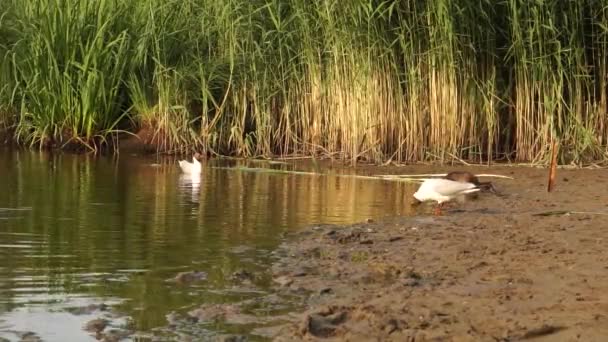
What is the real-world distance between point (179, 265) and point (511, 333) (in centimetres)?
235

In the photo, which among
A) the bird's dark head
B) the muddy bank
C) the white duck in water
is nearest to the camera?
the muddy bank

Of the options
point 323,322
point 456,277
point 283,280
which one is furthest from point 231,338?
point 456,277

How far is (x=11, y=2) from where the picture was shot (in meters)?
14.9

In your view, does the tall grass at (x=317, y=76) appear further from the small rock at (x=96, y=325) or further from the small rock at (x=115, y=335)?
the small rock at (x=115, y=335)

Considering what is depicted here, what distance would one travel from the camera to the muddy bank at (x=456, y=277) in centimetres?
433

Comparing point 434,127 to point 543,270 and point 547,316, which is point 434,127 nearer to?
point 543,270

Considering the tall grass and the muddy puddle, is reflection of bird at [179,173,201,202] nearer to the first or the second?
the muddy puddle

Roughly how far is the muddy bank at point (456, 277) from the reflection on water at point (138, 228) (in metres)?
0.43

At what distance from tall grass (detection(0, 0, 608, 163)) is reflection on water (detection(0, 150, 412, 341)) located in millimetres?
1024

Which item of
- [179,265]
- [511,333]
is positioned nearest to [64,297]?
[179,265]

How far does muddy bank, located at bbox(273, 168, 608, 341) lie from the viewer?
4332 millimetres

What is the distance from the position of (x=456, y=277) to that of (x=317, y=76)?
744 cm

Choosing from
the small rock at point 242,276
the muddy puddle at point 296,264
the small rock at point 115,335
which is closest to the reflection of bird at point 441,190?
the muddy puddle at point 296,264

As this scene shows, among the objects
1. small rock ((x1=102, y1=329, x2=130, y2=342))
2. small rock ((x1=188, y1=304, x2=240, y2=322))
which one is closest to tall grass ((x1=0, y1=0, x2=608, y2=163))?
small rock ((x1=188, y1=304, x2=240, y2=322))
